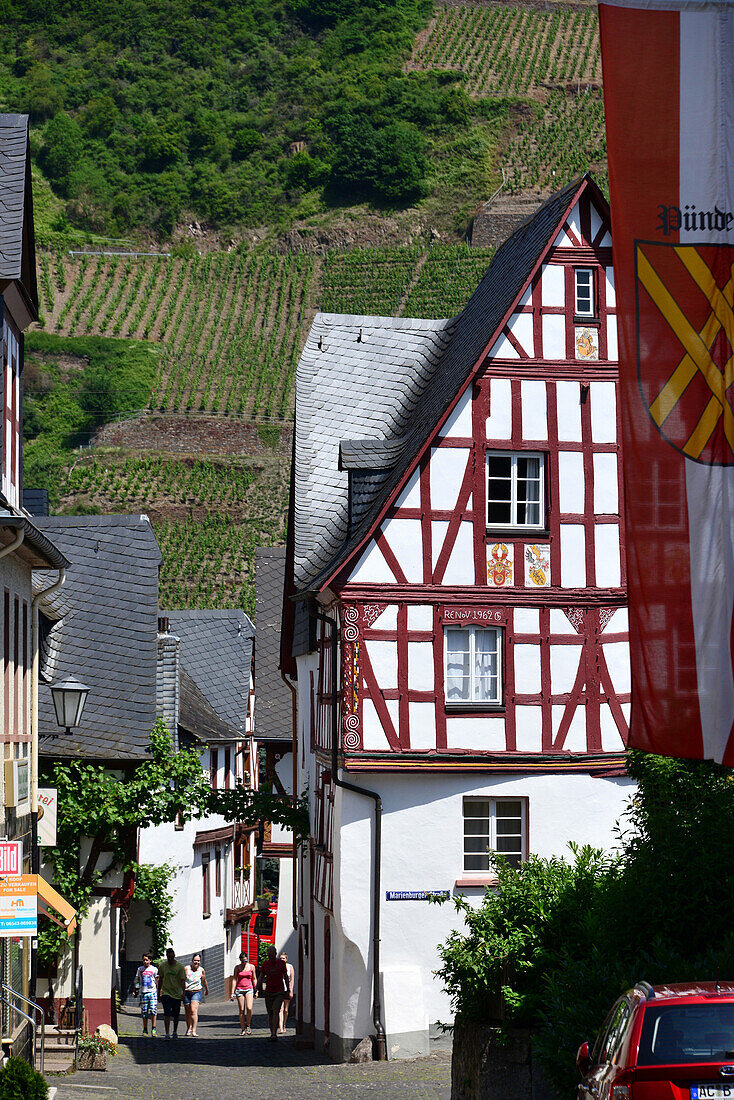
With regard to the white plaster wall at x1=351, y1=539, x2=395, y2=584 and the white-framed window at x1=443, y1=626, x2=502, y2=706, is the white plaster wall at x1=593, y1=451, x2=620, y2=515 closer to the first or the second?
the white-framed window at x1=443, y1=626, x2=502, y2=706

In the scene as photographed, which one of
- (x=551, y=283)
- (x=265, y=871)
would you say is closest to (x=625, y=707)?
(x=551, y=283)

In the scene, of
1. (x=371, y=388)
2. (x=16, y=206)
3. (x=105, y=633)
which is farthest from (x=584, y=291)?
(x=105, y=633)

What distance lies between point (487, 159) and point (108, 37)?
5388 centimetres

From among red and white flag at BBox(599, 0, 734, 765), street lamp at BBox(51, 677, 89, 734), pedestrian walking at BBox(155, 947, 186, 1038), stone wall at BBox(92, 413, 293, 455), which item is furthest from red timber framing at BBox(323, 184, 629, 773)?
stone wall at BBox(92, 413, 293, 455)

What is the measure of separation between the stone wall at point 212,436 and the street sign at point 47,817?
85.1m

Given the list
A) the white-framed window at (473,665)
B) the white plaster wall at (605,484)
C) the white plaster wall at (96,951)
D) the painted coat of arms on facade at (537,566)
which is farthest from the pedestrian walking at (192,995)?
the white plaster wall at (605,484)

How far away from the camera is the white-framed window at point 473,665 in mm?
19906

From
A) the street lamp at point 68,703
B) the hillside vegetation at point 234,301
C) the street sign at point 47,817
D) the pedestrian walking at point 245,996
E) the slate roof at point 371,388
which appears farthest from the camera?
the hillside vegetation at point 234,301

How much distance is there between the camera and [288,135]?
178 metres

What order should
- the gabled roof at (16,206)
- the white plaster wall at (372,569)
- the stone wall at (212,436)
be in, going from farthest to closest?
the stone wall at (212,436) → the white plaster wall at (372,569) → the gabled roof at (16,206)

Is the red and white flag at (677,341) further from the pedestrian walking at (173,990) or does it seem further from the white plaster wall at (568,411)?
the pedestrian walking at (173,990)

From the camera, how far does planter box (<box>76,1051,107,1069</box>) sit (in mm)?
18500

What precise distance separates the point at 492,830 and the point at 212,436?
89133 mm

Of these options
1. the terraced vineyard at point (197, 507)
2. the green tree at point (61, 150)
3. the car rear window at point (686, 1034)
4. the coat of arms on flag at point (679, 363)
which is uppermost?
the green tree at point (61, 150)
